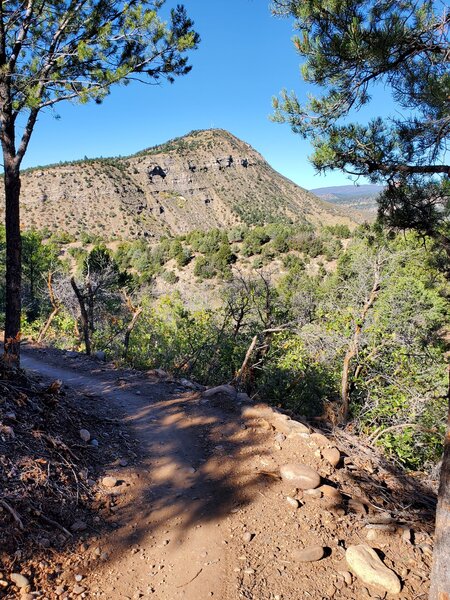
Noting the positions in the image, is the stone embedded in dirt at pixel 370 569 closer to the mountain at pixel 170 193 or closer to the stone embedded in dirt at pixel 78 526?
the stone embedded in dirt at pixel 78 526

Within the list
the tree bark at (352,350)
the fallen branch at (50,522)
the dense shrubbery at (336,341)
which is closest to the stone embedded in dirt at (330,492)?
the dense shrubbery at (336,341)

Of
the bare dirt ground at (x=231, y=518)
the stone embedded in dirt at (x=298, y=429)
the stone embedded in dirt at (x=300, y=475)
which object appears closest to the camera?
the bare dirt ground at (x=231, y=518)

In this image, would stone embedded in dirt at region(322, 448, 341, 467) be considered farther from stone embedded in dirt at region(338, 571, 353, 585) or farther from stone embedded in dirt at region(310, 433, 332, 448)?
stone embedded in dirt at region(338, 571, 353, 585)

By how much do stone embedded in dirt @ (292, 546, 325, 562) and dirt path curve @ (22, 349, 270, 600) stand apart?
0.54 meters

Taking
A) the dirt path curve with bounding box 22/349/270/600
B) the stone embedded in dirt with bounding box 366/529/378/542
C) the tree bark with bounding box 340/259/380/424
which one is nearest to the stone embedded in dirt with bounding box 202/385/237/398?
the dirt path curve with bounding box 22/349/270/600

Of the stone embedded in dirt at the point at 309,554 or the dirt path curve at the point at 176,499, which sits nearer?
the dirt path curve at the point at 176,499

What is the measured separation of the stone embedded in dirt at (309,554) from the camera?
2.99 metres

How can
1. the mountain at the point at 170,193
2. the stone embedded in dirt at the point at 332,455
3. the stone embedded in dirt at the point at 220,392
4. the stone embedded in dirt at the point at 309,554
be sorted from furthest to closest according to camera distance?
the mountain at the point at 170,193
the stone embedded in dirt at the point at 220,392
the stone embedded in dirt at the point at 332,455
the stone embedded in dirt at the point at 309,554

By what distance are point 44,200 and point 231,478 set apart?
68.2 m

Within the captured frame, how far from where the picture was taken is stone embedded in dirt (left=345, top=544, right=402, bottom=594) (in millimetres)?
2752

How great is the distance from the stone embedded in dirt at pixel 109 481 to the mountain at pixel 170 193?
55505 mm

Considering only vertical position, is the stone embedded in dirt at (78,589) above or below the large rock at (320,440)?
below

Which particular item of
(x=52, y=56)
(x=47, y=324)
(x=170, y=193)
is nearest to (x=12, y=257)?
(x=52, y=56)

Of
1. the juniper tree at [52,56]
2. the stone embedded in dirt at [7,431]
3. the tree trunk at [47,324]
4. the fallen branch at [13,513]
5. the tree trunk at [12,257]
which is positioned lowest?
the tree trunk at [47,324]
